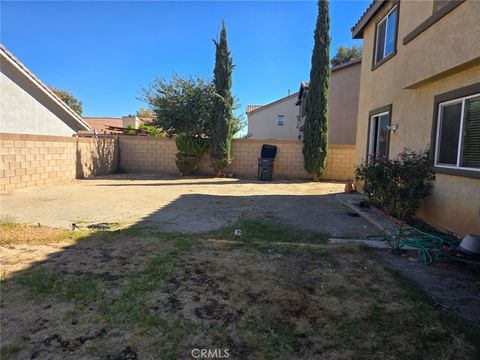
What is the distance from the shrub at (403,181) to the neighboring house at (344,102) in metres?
10.2

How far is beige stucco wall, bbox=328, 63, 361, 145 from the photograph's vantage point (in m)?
16.3

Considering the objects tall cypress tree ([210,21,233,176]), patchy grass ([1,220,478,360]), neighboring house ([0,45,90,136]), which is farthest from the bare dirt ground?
neighboring house ([0,45,90,136])

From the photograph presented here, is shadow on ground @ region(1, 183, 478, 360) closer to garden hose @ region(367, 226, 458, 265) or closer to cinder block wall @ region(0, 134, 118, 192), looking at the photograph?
garden hose @ region(367, 226, 458, 265)

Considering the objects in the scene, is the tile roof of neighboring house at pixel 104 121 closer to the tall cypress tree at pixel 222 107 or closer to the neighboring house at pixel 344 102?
the tall cypress tree at pixel 222 107

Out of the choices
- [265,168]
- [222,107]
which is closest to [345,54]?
[222,107]

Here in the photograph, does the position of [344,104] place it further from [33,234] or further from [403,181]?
[33,234]

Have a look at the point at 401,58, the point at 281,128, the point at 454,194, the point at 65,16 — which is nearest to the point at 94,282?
the point at 454,194

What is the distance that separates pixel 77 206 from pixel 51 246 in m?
2.96

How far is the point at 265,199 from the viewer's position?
27.8 ft

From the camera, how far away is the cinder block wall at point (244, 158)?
1386 cm

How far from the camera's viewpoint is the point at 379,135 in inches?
348

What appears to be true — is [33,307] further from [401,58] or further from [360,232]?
[401,58]

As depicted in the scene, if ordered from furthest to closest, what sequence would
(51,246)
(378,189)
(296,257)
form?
(378,189) → (51,246) → (296,257)

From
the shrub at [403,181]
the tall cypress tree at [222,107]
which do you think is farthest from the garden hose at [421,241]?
the tall cypress tree at [222,107]
